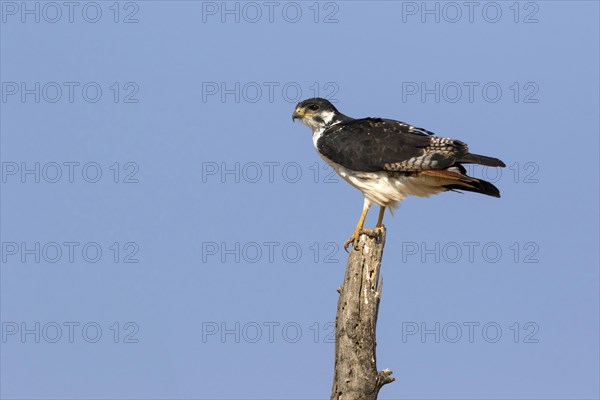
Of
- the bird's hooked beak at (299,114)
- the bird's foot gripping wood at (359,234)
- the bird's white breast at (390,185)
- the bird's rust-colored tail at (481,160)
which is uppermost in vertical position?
the bird's hooked beak at (299,114)

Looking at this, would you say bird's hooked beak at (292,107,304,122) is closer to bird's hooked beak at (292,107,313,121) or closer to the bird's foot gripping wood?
bird's hooked beak at (292,107,313,121)

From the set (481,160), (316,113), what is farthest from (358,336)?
(316,113)

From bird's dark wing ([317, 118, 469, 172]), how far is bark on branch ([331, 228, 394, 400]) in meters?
1.60

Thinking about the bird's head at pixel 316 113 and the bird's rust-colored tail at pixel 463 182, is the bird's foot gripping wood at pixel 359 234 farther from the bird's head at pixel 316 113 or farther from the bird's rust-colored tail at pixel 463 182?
the bird's head at pixel 316 113

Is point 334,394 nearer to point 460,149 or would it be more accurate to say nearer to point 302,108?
point 460,149

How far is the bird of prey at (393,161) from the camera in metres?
12.2

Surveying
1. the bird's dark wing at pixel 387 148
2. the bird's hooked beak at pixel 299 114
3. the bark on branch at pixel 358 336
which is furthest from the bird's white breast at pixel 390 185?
the bird's hooked beak at pixel 299 114

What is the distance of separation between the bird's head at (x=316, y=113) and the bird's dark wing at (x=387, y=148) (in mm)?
641

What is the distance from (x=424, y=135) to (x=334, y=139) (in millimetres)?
1387

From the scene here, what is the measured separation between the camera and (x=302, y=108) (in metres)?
14.2

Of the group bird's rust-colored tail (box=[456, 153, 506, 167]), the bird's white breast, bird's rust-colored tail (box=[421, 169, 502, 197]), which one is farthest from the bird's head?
bird's rust-colored tail (box=[456, 153, 506, 167])

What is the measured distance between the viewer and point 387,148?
12.6 m

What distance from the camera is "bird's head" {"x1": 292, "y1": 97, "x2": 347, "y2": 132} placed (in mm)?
14070

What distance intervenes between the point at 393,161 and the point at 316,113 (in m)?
2.20
